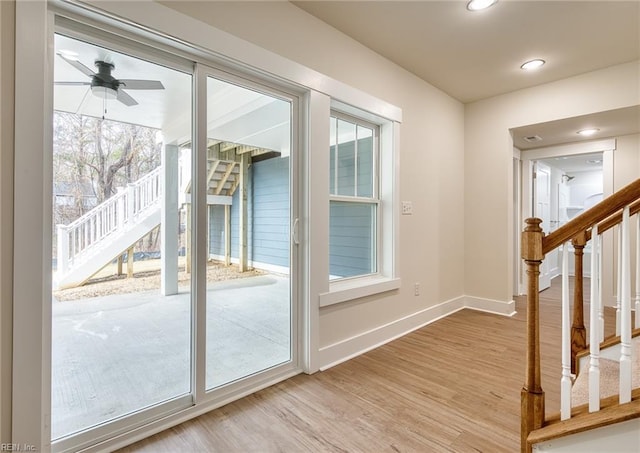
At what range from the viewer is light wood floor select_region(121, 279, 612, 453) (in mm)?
1651

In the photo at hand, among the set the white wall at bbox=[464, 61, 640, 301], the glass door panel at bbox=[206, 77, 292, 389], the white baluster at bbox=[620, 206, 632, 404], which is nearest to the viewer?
the white baluster at bbox=[620, 206, 632, 404]

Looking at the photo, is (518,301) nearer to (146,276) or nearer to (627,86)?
(627,86)

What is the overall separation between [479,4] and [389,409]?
9.19 feet

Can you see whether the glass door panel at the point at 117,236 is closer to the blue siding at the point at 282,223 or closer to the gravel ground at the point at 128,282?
the gravel ground at the point at 128,282

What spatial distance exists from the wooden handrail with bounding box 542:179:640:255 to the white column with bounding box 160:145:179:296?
199cm

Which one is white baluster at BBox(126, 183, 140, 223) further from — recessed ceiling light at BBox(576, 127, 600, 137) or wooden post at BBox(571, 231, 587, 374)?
recessed ceiling light at BBox(576, 127, 600, 137)

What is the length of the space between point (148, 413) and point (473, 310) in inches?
148

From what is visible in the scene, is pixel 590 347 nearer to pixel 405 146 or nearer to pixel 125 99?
pixel 405 146

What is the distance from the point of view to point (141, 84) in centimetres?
183

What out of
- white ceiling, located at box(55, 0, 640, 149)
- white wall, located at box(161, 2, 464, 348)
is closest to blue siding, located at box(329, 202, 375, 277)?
white wall, located at box(161, 2, 464, 348)

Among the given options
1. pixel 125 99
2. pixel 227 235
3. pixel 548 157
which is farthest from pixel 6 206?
pixel 548 157

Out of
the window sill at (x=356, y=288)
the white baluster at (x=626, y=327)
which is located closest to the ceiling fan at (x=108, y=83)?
the window sill at (x=356, y=288)

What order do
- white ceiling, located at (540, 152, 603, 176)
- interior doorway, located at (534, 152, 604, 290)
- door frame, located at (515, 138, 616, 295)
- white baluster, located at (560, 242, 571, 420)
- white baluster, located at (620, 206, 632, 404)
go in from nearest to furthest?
white baluster, located at (620, 206, 632, 404) → white baluster, located at (560, 242, 571, 420) → door frame, located at (515, 138, 616, 295) → interior doorway, located at (534, 152, 604, 290) → white ceiling, located at (540, 152, 603, 176)

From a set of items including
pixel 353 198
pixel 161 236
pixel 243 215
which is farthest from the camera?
pixel 353 198
